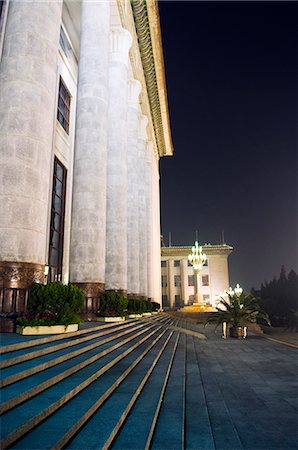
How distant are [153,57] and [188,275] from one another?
49.2 meters

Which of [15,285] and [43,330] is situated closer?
[43,330]

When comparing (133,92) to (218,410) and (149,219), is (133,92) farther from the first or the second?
(218,410)

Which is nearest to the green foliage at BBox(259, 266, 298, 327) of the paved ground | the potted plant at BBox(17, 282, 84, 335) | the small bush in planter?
the small bush in planter

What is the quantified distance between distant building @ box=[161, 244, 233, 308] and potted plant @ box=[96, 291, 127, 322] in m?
57.0

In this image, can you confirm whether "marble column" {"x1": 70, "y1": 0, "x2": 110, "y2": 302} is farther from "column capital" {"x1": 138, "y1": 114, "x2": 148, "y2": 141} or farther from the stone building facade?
"column capital" {"x1": 138, "y1": 114, "x2": 148, "y2": 141}

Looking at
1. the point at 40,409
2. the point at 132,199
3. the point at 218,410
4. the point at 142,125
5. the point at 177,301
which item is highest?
the point at 142,125

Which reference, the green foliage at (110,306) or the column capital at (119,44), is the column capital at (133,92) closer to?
the column capital at (119,44)

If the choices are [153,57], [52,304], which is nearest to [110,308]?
[52,304]

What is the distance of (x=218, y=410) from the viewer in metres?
4.75

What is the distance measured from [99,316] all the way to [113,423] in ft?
27.6

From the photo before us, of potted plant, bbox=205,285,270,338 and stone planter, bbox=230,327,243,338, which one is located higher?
potted plant, bbox=205,285,270,338

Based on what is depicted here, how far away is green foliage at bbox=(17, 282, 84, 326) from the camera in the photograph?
701cm

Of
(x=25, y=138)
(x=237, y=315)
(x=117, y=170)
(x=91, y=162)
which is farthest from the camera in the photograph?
(x=117, y=170)

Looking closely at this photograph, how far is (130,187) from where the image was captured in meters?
23.4
